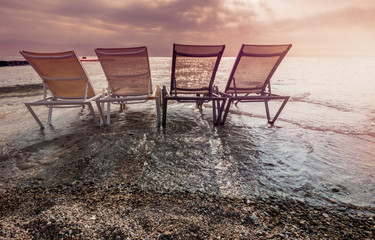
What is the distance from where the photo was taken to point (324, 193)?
2.24 m

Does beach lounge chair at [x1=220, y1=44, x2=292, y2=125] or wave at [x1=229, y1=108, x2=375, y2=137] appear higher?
beach lounge chair at [x1=220, y1=44, x2=292, y2=125]

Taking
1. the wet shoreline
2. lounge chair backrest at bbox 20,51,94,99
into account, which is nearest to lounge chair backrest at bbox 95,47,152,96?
lounge chair backrest at bbox 20,51,94,99

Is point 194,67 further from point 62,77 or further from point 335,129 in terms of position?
point 335,129

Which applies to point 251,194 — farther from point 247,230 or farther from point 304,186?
point 304,186

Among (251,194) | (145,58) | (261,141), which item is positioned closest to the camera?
(251,194)

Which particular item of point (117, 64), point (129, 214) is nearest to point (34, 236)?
point (129, 214)

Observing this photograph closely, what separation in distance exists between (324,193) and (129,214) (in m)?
2.13

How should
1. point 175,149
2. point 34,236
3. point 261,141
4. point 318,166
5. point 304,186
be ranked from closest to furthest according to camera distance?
point 34,236, point 304,186, point 318,166, point 175,149, point 261,141

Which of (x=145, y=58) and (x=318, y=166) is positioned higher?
(x=145, y=58)

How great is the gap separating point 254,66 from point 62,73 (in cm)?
385

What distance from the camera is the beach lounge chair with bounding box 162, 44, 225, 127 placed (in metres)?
3.79

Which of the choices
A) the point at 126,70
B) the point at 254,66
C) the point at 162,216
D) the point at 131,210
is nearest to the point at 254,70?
the point at 254,66

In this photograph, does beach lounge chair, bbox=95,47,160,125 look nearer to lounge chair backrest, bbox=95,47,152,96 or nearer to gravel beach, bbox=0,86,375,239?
lounge chair backrest, bbox=95,47,152,96

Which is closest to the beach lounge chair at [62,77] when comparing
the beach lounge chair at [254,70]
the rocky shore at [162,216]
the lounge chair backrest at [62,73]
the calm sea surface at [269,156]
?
the lounge chair backrest at [62,73]
